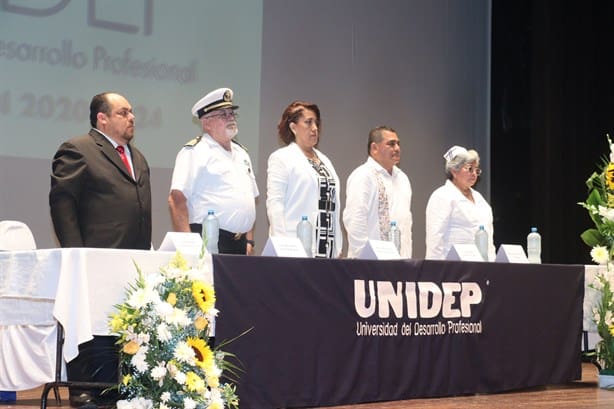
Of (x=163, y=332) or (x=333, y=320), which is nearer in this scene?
(x=163, y=332)

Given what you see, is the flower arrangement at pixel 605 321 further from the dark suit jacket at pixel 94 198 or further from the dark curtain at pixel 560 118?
the dark curtain at pixel 560 118

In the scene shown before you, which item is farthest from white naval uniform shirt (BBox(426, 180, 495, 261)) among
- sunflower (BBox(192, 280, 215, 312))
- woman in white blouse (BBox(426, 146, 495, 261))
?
sunflower (BBox(192, 280, 215, 312))

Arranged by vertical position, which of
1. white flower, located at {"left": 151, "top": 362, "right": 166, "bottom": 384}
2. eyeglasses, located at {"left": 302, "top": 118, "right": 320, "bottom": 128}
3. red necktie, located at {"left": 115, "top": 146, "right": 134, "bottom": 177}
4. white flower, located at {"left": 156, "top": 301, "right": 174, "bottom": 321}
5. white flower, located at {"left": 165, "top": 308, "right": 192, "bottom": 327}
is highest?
eyeglasses, located at {"left": 302, "top": 118, "right": 320, "bottom": 128}

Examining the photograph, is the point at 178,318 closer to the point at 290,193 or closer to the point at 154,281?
the point at 154,281

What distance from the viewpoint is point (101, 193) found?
159 inches

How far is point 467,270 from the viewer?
14.2 ft

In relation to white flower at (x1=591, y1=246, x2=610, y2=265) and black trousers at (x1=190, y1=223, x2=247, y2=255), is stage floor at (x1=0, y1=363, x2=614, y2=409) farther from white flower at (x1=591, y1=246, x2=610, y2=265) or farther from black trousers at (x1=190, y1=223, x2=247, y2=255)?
black trousers at (x1=190, y1=223, x2=247, y2=255)

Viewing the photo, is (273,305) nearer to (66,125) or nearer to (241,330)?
(241,330)

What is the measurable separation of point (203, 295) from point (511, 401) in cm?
185

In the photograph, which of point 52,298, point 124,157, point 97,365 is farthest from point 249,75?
point 52,298

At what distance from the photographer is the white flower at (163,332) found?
278 centimetres

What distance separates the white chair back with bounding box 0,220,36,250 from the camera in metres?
3.91

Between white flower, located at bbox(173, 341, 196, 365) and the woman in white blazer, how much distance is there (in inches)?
72.4

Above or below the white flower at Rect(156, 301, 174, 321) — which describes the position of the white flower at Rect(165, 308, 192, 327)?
below
